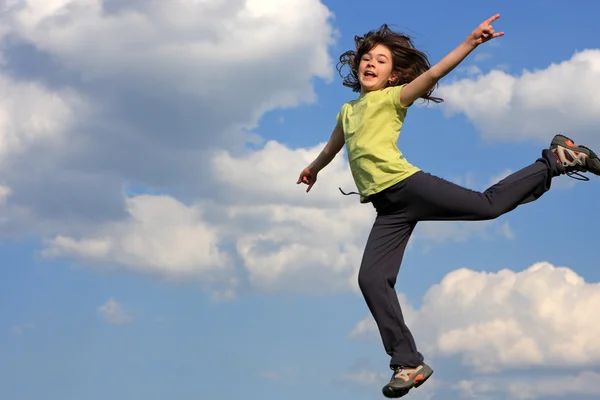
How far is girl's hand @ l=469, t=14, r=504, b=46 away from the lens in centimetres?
765

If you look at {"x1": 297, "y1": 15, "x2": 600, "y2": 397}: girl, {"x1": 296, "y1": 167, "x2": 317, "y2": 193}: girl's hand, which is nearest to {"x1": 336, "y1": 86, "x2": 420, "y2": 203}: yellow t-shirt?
{"x1": 297, "y1": 15, "x2": 600, "y2": 397}: girl

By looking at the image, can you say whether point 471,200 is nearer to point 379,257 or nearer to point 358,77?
point 379,257

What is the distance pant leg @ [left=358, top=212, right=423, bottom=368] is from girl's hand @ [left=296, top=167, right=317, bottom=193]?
64.3 inches

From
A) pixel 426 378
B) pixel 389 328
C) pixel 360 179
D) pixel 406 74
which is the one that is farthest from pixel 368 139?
pixel 426 378

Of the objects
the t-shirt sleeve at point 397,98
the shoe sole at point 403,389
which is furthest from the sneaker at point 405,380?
the t-shirt sleeve at point 397,98

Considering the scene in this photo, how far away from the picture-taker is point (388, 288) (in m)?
8.38

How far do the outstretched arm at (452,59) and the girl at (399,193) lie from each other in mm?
11

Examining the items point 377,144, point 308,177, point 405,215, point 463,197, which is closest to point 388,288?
point 405,215

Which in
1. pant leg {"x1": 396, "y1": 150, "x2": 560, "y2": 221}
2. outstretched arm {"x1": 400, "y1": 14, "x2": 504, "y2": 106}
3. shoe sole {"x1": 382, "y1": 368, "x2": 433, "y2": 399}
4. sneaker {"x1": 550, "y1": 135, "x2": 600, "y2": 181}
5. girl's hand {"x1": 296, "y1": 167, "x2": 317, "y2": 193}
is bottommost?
shoe sole {"x1": 382, "y1": 368, "x2": 433, "y2": 399}

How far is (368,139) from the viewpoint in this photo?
27.5ft

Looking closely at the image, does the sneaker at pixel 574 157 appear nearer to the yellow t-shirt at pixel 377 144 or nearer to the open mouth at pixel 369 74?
the yellow t-shirt at pixel 377 144

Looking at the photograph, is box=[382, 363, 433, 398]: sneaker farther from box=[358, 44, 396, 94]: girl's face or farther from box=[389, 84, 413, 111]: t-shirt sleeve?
box=[358, 44, 396, 94]: girl's face

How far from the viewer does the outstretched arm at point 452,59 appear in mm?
7676

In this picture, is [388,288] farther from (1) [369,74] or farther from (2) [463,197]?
(1) [369,74]
